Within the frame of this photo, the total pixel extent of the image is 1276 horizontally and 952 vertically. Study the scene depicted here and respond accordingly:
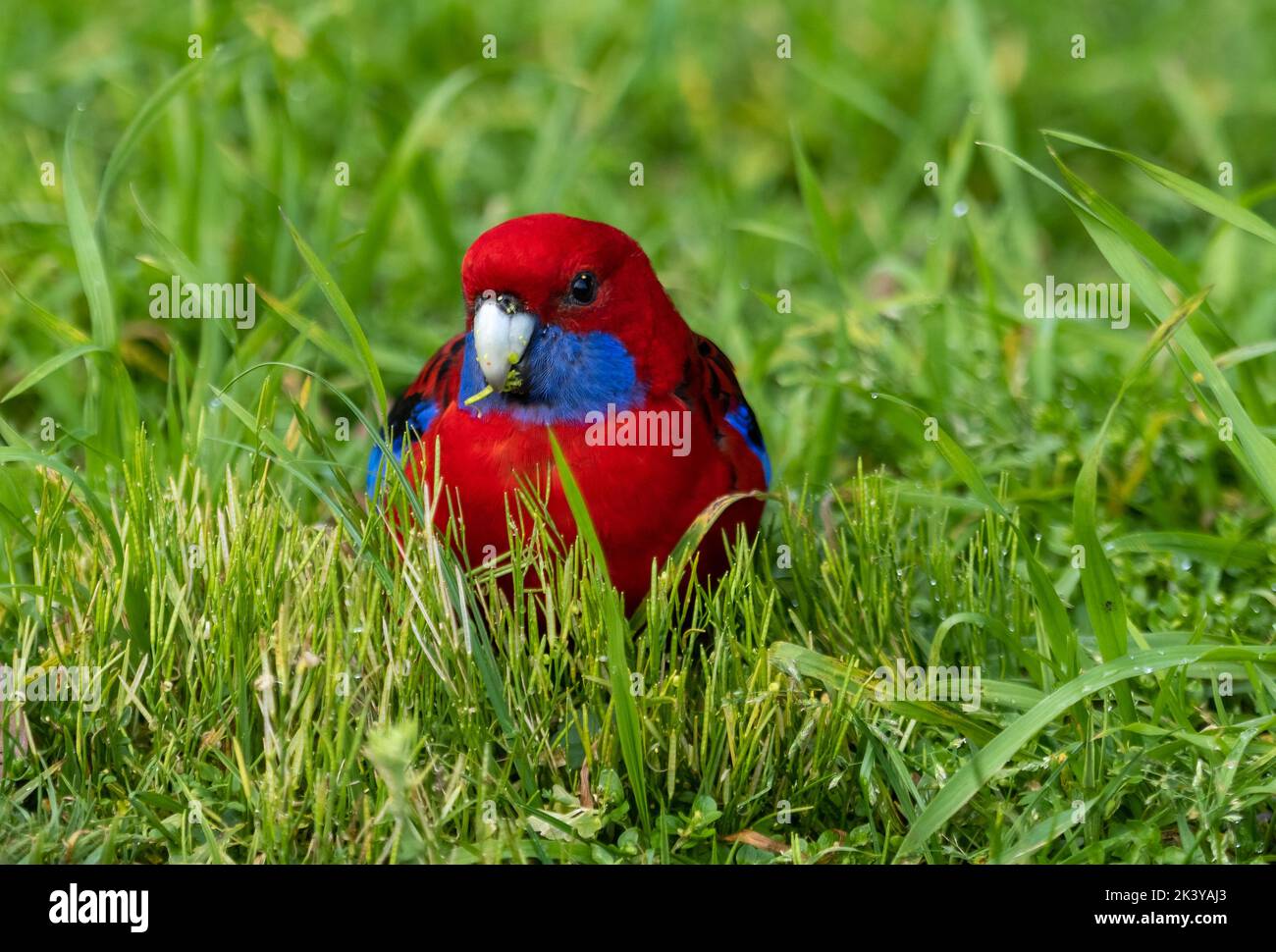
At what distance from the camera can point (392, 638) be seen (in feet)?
6.90

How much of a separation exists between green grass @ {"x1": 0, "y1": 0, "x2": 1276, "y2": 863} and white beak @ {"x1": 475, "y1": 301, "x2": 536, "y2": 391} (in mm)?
176

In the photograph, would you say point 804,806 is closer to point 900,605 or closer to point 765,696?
point 765,696

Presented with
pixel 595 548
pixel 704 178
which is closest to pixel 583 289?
pixel 595 548

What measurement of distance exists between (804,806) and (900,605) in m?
0.44

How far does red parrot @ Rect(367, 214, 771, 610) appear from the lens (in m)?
2.22

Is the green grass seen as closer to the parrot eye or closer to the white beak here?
the white beak

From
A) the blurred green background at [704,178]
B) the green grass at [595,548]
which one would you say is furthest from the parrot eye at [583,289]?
the blurred green background at [704,178]

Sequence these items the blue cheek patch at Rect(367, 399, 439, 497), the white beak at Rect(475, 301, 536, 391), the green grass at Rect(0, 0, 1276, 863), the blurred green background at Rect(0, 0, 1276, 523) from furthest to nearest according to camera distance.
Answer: the blurred green background at Rect(0, 0, 1276, 523) → the blue cheek patch at Rect(367, 399, 439, 497) → the white beak at Rect(475, 301, 536, 391) → the green grass at Rect(0, 0, 1276, 863)

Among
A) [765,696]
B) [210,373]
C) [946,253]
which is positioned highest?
[946,253]

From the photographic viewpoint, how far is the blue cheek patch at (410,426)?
2.48 metres

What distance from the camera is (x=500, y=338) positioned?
→ 7.23 ft

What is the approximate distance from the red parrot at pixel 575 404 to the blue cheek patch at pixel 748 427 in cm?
15

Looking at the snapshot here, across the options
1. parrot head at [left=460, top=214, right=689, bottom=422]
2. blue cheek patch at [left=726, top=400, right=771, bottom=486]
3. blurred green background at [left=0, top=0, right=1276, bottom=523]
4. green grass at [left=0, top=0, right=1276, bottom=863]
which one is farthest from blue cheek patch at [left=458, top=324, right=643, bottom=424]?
blurred green background at [left=0, top=0, right=1276, bottom=523]

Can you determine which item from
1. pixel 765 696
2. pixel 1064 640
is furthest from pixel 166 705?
pixel 1064 640
